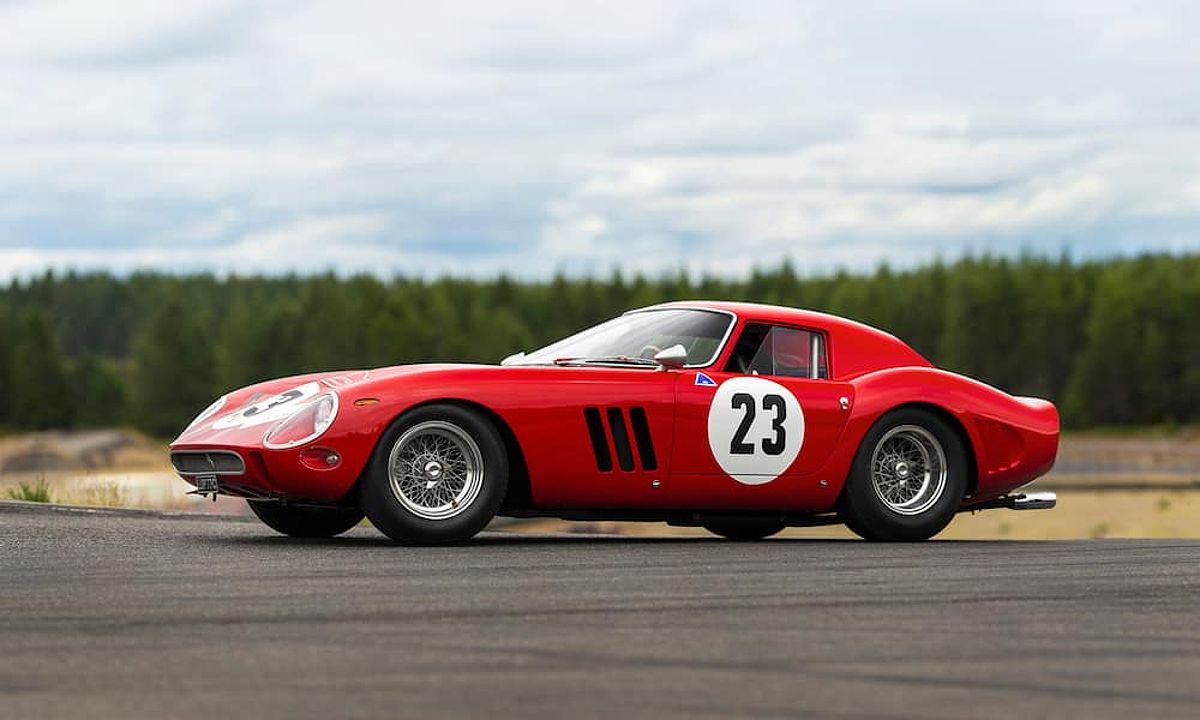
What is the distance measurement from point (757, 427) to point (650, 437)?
0.72 meters

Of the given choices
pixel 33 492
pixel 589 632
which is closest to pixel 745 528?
pixel 589 632

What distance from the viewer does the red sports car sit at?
32.8 ft

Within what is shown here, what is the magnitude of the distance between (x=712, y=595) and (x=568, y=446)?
106 inches

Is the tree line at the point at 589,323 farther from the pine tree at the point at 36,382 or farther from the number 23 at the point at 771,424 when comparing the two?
the number 23 at the point at 771,424

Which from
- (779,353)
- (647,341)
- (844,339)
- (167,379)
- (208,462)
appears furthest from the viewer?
(167,379)

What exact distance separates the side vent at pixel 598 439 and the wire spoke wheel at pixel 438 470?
0.71m

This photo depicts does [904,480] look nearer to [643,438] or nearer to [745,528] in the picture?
[745,528]

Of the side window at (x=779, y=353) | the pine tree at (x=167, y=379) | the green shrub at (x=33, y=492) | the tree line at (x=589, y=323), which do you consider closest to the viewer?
the side window at (x=779, y=353)

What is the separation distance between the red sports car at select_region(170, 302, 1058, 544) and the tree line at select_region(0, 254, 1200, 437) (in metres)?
134

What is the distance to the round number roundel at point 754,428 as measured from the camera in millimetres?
10812

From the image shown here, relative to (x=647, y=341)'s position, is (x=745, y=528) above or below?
below

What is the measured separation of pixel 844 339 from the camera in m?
11.7

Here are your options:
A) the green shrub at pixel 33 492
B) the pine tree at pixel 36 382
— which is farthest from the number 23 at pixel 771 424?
the pine tree at pixel 36 382

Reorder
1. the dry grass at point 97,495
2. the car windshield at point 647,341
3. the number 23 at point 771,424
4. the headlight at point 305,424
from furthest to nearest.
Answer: the dry grass at point 97,495 → the car windshield at point 647,341 → the number 23 at point 771,424 → the headlight at point 305,424
